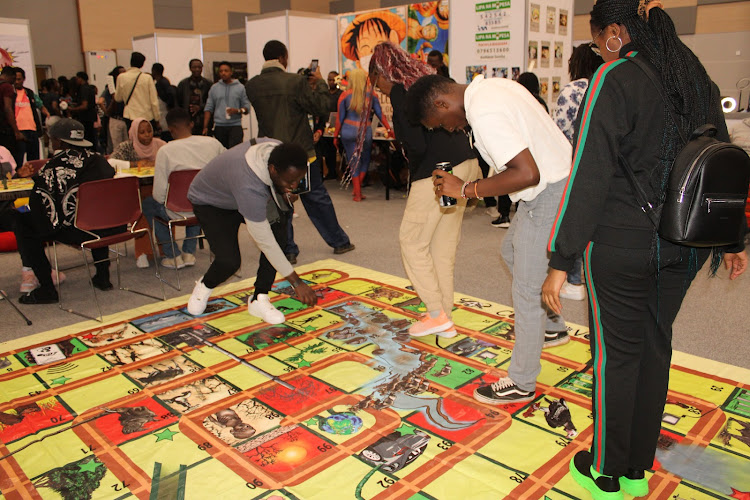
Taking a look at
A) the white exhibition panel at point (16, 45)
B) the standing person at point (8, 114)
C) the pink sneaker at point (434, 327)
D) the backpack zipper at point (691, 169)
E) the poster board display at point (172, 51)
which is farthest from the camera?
the poster board display at point (172, 51)

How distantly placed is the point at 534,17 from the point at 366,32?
3.14 metres

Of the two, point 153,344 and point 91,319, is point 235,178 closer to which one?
point 153,344

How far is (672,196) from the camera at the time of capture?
1.44 metres

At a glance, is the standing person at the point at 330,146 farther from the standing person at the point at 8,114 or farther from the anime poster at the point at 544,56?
the standing person at the point at 8,114

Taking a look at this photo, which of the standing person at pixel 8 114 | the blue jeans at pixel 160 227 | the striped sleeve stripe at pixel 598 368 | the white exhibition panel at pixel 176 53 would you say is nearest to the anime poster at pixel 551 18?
the blue jeans at pixel 160 227

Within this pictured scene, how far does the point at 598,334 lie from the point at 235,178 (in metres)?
2.02

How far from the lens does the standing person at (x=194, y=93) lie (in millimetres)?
8148

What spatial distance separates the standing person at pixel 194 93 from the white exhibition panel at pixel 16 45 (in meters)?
1.97

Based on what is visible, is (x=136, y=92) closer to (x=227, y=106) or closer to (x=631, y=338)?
(x=227, y=106)

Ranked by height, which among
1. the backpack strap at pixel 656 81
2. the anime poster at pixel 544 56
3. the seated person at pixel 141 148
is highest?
the anime poster at pixel 544 56

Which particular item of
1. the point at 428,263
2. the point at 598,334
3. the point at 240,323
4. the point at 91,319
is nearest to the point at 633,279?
the point at 598,334

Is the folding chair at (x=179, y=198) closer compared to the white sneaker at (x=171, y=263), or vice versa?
the folding chair at (x=179, y=198)

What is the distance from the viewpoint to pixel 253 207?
292 cm

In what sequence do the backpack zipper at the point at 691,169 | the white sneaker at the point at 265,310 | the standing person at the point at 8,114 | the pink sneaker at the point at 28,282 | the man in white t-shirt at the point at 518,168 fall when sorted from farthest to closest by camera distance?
the standing person at the point at 8,114, the pink sneaker at the point at 28,282, the white sneaker at the point at 265,310, the man in white t-shirt at the point at 518,168, the backpack zipper at the point at 691,169
